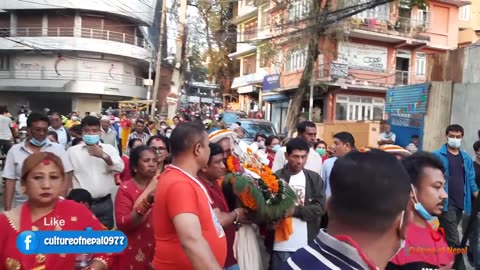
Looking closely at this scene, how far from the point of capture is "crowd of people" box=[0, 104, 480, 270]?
1439 millimetres

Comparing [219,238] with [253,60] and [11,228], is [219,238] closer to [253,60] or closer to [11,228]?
[11,228]

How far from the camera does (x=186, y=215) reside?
2256 millimetres

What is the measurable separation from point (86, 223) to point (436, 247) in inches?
81.8

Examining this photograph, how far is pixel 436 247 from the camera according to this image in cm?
264

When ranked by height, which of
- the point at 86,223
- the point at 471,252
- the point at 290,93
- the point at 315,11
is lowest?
the point at 471,252

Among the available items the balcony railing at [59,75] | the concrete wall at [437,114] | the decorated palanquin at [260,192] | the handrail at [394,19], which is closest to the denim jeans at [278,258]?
the decorated palanquin at [260,192]

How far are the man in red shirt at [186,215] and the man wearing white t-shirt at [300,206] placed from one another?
60.7 inches

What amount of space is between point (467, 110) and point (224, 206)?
10.5m

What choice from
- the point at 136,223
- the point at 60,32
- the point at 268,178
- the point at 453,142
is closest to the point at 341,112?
the point at 453,142

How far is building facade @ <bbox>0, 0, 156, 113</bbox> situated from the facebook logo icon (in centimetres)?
3748

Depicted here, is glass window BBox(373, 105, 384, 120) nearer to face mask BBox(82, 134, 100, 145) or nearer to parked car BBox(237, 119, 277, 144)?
parked car BBox(237, 119, 277, 144)

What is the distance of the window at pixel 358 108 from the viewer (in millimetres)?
27172

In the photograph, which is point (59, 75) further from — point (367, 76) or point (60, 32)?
point (367, 76)

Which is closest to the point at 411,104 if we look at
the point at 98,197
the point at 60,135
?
the point at 60,135
